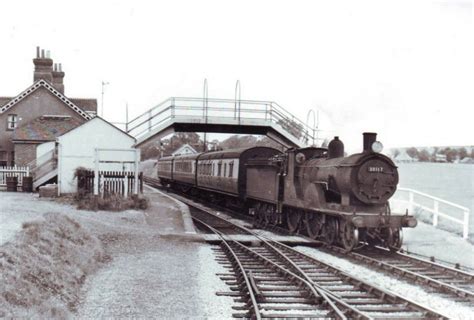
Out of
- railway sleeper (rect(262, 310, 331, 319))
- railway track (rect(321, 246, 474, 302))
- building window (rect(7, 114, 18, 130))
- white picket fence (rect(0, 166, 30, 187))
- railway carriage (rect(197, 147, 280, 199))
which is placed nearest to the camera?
railway sleeper (rect(262, 310, 331, 319))

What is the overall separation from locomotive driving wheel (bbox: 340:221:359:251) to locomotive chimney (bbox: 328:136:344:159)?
204 cm

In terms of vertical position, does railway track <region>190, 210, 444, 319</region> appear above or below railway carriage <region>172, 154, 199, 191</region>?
below

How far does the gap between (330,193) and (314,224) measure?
1135mm

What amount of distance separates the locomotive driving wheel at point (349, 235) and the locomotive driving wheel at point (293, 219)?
282cm

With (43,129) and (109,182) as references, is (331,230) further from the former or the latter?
(43,129)

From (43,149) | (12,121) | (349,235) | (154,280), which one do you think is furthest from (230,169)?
(12,121)

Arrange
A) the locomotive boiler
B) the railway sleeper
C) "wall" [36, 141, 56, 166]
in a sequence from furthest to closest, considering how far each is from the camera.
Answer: "wall" [36, 141, 56, 166] → the locomotive boiler → the railway sleeper

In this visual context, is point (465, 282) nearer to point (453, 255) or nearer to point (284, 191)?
point (453, 255)

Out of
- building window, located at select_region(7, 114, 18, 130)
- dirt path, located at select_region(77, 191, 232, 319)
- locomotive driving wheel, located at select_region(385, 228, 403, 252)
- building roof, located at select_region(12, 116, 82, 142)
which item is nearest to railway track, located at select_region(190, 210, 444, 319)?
dirt path, located at select_region(77, 191, 232, 319)

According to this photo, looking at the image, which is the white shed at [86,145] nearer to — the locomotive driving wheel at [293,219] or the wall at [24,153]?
the wall at [24,153]

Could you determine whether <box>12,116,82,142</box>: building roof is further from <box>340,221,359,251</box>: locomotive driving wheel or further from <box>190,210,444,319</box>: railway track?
<box>340,221,359,251</box>: locomotive driving wheel

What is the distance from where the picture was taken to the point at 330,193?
1403 cm

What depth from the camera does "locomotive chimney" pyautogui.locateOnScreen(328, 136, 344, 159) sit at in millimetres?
13742

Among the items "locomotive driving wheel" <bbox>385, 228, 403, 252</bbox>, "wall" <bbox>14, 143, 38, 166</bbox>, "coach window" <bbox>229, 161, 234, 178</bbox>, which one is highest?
"wall" <bbox>14, 143, 38, 166</bbox>
